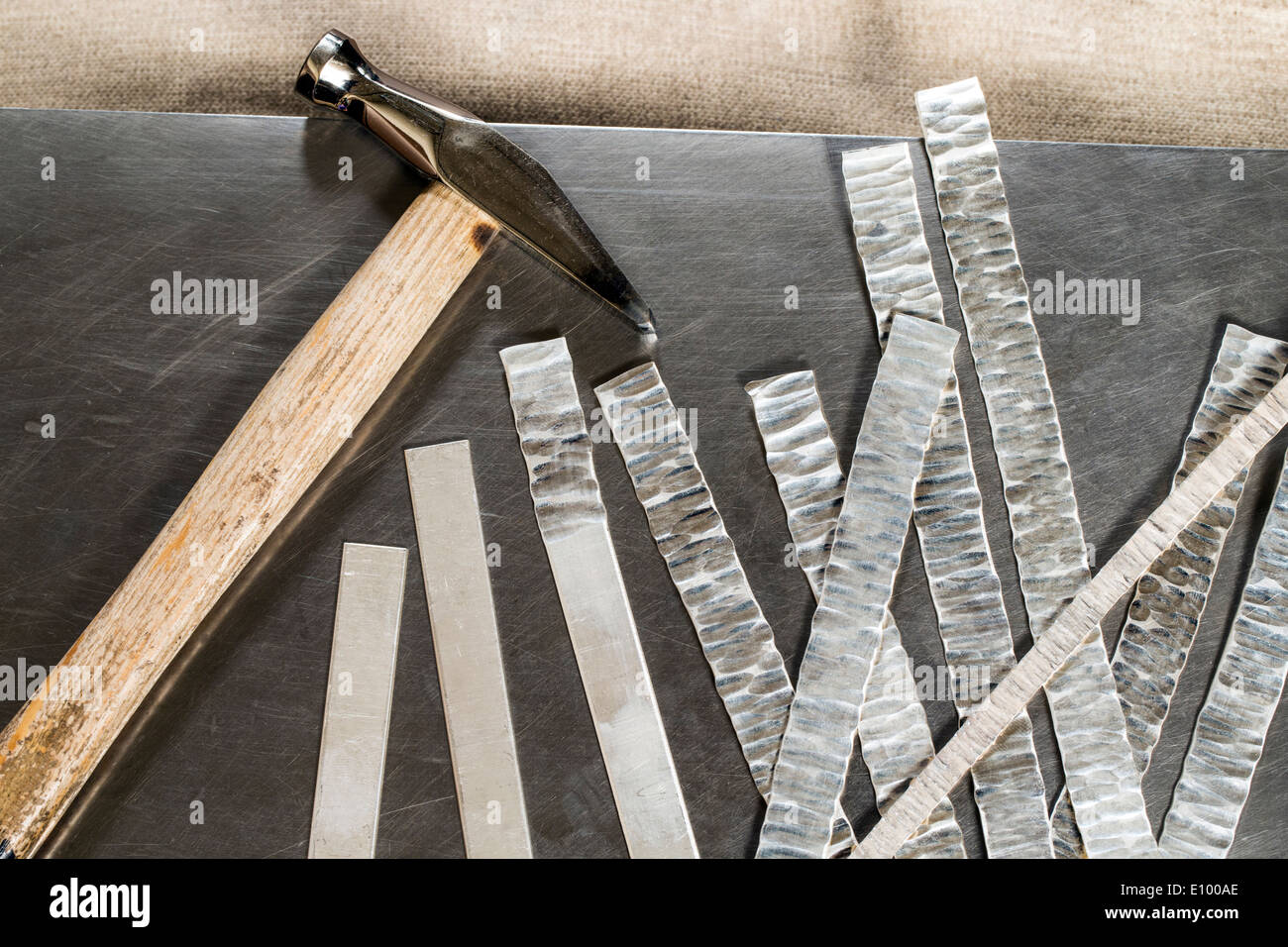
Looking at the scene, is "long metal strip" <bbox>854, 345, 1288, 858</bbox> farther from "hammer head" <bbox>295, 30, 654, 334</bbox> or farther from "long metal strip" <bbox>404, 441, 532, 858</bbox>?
"hammer head" <bbox>295, 30, 654, 334</bbox>

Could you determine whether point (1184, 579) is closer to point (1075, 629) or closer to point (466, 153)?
point (1075, 629)

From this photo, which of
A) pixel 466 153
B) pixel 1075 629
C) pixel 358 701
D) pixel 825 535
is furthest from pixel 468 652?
pixel 1075 629

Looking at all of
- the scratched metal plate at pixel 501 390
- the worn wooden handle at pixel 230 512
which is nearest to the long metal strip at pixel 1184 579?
the scratched metal plate at pixel 501 390

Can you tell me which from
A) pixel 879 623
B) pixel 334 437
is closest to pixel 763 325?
pixel 879 623

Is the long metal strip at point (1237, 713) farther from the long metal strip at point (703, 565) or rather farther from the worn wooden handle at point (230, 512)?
the worn wooden handle at point (230, 512)

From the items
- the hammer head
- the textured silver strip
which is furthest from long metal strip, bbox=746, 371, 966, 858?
the hammer head

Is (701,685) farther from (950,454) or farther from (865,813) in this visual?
(950,454)
